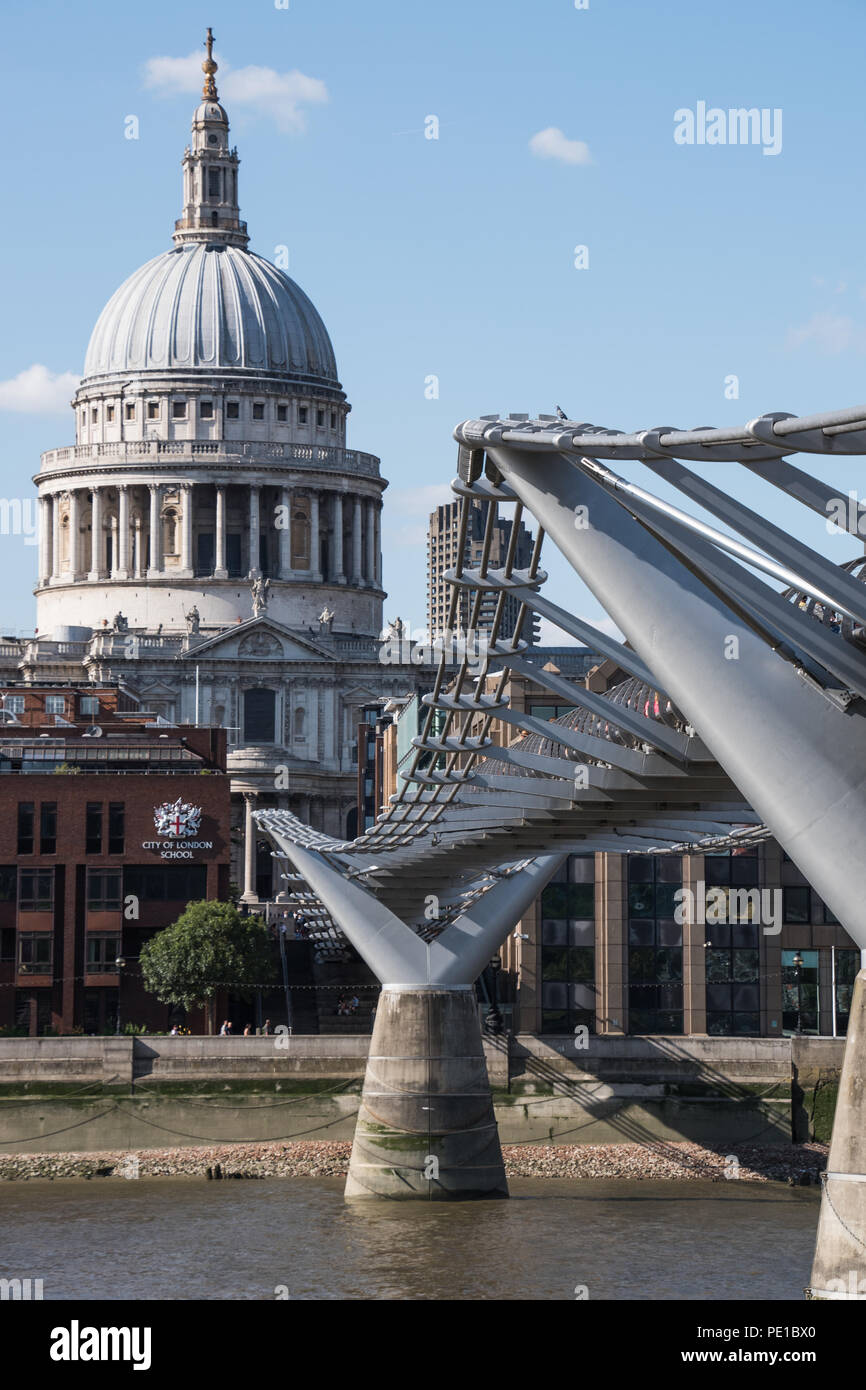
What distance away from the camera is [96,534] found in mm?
141875

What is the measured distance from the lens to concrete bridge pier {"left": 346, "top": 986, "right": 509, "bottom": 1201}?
54812mm

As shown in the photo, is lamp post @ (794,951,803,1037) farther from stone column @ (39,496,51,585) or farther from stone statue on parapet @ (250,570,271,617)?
stone column @ (39,496,51,585)

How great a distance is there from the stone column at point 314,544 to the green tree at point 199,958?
69166mm

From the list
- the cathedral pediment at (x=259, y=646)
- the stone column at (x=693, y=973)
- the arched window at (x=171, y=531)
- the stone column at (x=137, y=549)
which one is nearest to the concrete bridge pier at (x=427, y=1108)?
the stone column at (x=693, y=973)

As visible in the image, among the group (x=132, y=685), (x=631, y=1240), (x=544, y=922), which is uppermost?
(x=132, y=685)

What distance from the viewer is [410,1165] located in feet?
180

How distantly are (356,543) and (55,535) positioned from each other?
643 inches

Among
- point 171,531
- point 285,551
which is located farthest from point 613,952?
point 171,531

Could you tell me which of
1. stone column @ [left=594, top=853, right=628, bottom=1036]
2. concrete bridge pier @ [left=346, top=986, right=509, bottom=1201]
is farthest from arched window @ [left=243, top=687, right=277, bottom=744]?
concrete bridge pier @ [left=346, top=986, right=509, bottom=1201]

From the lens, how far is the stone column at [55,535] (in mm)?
144000

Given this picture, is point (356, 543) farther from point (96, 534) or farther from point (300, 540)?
point (96, 534)
